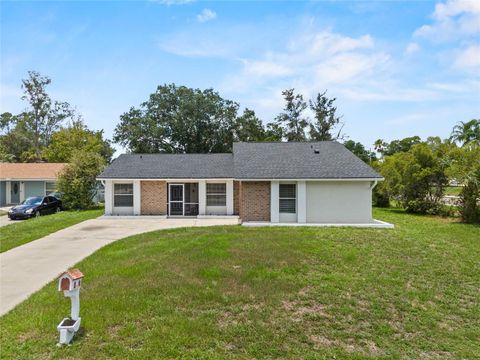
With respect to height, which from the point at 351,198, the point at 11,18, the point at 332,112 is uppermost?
the point at 332,112

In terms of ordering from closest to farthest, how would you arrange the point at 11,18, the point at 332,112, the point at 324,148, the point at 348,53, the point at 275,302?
the point at 275,302
the point at 11,18
the point at 348,53
the point at 324,148
the point at 332,112

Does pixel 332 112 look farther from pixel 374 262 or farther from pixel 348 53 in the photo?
pixel 374 262

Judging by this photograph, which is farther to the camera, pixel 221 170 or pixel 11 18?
pixel 221 170

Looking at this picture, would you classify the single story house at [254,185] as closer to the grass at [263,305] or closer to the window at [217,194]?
the window at [217,194]

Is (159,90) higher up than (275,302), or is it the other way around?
(159,90)

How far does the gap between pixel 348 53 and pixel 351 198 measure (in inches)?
263

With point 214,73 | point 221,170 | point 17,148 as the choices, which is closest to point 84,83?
point 214,73

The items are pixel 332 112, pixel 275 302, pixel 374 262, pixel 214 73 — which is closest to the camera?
pixel 275 302

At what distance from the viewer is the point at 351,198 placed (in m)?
15.4

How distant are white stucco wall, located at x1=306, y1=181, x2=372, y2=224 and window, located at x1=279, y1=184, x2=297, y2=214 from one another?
65 centimetres

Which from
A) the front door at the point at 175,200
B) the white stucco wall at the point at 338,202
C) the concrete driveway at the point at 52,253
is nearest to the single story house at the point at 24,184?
the front door at the point at 175,200

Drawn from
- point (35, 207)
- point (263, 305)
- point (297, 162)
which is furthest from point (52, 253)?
point (35, 207)

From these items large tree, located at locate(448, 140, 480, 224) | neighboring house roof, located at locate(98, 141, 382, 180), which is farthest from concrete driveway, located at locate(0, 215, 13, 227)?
large tree, located at locate(448, 140, 480, 224)

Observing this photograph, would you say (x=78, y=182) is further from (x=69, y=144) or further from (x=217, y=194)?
(x=69, y=144)
